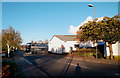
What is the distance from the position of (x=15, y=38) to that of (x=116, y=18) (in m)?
23.6

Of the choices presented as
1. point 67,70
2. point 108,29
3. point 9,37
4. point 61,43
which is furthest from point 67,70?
point 61,43

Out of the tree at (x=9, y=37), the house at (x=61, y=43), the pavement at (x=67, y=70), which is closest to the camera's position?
the pavement at (x=67, y=70)

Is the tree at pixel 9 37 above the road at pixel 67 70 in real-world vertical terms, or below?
above

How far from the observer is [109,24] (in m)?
16.6

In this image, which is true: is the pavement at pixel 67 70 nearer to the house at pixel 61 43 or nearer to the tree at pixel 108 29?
the tree at pixel 108 29

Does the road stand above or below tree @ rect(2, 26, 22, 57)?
below

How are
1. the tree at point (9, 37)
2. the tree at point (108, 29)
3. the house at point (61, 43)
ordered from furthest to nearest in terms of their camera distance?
1. the house at point (61, 43)
2. the tree at point (9, 37)
3. the tree at point (108, 29)

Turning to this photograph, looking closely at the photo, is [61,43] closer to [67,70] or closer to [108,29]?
[108,29]

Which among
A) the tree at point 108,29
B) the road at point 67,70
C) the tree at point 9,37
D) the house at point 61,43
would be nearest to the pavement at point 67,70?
the road at point 67,70

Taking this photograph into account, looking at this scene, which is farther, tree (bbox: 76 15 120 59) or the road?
tree (bbox: 76 15 120 59)

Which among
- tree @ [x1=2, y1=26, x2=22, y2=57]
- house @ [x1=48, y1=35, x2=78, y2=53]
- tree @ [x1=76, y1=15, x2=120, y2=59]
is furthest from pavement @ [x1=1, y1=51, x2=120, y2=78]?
house @ [x1=48, y1=35, x2=78, y2=53]

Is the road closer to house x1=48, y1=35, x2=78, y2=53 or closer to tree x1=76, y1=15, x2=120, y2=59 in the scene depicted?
tree x1=76, y1=15, x2=120, y2=59

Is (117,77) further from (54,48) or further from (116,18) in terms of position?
(54,48)

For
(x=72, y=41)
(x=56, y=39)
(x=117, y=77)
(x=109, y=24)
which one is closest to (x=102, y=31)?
(x=109, y=24)
